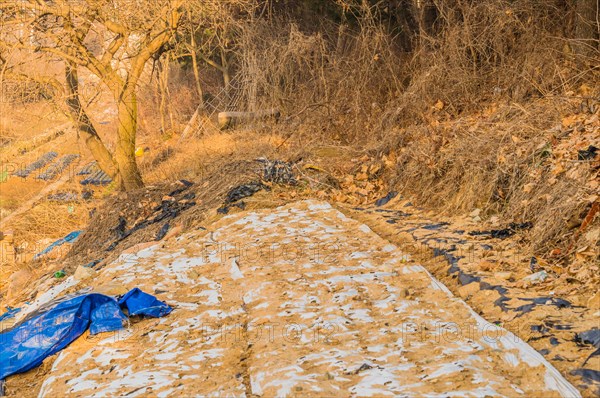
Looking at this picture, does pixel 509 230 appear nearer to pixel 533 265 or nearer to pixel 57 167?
pixel 533 265

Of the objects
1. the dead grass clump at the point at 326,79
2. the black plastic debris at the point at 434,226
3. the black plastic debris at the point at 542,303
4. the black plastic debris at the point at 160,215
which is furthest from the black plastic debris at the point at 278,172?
the black plastic debris at the point at 542,303

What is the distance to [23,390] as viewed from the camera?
16.0 feet

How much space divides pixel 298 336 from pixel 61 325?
1.86 metres

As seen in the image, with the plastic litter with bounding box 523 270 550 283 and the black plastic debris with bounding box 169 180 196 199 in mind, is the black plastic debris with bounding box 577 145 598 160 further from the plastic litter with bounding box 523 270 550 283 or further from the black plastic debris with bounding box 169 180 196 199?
the black plastic debris with bounding box 169 180 196 199

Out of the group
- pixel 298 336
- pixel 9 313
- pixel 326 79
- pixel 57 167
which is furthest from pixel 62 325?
pixel 57 167

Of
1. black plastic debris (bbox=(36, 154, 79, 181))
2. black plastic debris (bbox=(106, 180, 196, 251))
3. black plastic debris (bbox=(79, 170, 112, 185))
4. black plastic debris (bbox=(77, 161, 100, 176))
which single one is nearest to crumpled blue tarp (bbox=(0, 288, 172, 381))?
black plastic debris (bbox=(106, 180, 196, 251))

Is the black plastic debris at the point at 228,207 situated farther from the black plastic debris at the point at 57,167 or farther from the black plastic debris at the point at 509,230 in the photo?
the black plastic debris at the point at 57,167

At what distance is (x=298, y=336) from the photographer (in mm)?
4684

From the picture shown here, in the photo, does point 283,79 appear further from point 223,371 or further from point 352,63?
point 223,371

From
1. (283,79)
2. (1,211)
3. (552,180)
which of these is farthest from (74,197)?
(552,180)

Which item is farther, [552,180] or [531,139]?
[531,139]

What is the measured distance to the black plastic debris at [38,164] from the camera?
18.5 m

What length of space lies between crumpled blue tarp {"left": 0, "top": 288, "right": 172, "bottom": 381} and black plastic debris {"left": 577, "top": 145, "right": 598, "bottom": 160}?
3.69 metres

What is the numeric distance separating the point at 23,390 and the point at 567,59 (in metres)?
7.51
